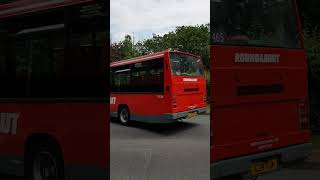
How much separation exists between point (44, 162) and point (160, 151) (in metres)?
1.81

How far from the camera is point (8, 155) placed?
672 cm

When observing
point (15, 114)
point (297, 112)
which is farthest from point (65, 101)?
point (297, 112)

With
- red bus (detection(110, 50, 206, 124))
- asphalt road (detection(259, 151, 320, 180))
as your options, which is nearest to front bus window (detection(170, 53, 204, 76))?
red bus (detection(110, 50, 206, 124))

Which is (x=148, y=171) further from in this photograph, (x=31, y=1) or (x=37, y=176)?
(x=31, y=1)

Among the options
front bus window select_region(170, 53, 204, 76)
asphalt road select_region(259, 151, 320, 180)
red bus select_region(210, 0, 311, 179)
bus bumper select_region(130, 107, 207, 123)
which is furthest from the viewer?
asphalt road select_region(259, 151, 320, 180)

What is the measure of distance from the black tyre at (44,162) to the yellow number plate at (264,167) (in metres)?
2.20

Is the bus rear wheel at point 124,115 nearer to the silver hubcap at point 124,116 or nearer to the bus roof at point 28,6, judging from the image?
the silver hubcap at point 124,116

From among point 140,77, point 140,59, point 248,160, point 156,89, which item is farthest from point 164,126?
point 248,160

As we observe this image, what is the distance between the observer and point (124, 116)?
5422 mm

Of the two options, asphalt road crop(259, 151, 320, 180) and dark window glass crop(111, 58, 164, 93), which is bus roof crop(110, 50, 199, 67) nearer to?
dark window glass crop(111, 58, 164, 93)

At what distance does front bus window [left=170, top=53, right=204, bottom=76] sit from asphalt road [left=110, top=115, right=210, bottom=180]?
0.49 m

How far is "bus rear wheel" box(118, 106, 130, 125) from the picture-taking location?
539 centimetres

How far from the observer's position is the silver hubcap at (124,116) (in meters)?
5.40

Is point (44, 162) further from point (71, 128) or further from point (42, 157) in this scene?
point (71, 128)
